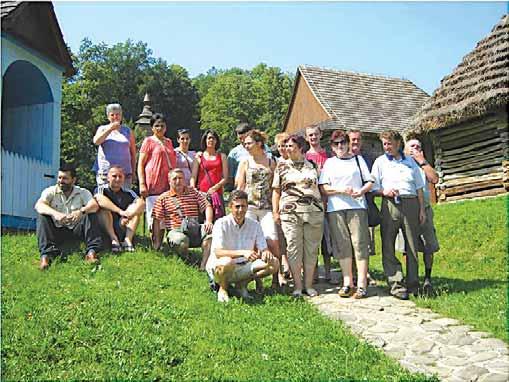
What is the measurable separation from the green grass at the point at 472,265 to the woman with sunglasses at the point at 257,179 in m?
2.12

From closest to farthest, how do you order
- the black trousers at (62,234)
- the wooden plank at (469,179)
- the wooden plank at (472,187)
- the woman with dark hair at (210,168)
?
the black trousers at (62,234) → the woman with dark hair at (210,168) → the wooden plank at (469,179) → the wooden plank at (472,187)

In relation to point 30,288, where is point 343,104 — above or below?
above

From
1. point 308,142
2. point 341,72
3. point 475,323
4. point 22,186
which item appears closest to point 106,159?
point 22,186

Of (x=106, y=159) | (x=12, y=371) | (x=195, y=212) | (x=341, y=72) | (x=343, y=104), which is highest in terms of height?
(x=341, y=72)

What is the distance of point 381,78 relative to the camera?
2856cm

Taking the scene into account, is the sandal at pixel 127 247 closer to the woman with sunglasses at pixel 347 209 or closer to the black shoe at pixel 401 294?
the woman with sunglasses at pixel 347 209

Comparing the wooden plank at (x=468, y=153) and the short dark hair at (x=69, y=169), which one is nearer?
the short dark hair at (x=69, y=169)

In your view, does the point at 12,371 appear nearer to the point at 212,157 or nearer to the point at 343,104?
the point at 212,157

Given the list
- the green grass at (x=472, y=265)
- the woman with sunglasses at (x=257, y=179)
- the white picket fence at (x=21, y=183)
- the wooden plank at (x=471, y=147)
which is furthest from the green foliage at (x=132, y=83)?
the woman with sunglasses at (x=257, y=179)

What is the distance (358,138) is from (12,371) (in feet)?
15.3

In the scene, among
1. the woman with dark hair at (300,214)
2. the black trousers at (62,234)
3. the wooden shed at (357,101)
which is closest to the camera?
the woman with dark hair at (300,214)

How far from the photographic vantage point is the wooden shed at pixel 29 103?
Answer: 10.1 metres

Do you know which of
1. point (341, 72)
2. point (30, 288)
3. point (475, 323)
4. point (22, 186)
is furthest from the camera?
point (341, 72)

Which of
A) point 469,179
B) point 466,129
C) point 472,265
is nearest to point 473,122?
point 466,129
